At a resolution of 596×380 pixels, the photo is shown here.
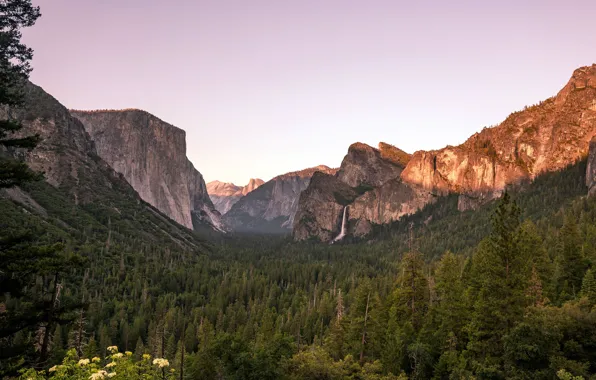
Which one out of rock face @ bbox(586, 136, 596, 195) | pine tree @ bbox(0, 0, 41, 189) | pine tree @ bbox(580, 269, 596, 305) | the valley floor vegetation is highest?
rock face @ bbox(586, 136, 596, 195)

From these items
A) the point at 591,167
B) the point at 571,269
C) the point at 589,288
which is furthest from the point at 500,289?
the point at 591,167

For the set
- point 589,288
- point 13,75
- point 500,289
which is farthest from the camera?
point 589,288

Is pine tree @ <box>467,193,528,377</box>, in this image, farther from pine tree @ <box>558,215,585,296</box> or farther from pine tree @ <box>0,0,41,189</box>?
pine tree @ <box>0,0,41,189</box>

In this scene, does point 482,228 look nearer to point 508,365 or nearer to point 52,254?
point 508,365

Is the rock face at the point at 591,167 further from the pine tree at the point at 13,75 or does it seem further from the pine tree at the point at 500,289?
the pine tree at the point at 13,75

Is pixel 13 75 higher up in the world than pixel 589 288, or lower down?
higher up

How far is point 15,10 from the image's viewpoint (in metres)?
18.3

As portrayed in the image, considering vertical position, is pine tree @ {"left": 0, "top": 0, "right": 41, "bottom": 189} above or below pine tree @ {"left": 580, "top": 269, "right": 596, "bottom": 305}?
above

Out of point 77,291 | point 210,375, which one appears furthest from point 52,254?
point 77,291

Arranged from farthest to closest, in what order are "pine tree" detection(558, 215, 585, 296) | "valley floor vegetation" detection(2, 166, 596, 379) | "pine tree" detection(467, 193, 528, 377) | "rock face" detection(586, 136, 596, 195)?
"rock face" detection(586, 136, 596, 195) < "pine tree" detection(558, 215, 585, 296) < "pine tree" detection(467, 193, 528, 377) < "valley floor vegetation" detection(2, 166, 596, 379)

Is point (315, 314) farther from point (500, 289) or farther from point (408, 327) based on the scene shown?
point (500, 289)

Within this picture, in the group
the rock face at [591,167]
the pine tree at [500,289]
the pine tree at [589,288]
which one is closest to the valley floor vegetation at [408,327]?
the pine tree at [500,289]

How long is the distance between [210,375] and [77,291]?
272 ft

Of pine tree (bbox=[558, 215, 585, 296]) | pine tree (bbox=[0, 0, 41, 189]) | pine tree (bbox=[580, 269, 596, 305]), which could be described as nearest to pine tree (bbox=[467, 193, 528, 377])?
pine tree (bbox=[580, 269, 596, 305])
